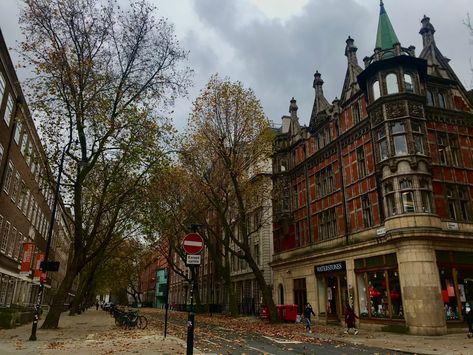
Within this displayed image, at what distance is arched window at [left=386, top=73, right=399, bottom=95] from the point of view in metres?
25.4

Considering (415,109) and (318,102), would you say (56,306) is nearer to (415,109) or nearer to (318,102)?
(415,109)

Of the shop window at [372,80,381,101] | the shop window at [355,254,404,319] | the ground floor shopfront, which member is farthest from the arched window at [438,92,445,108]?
the shop window at [355,254,404,319]

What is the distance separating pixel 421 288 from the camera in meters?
21.1

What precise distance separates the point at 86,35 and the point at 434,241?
2193cm

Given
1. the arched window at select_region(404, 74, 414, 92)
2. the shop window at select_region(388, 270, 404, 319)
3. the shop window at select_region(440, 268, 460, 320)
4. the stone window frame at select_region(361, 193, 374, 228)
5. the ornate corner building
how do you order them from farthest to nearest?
the stone window frame at select_region(361, 193, 374, 228) < the arched window at select_region(404, 74, 414, 92) < the shop window at select_region(388, 270, 404, 319) < the ornate corner building < the shop window at select_region(440, 268, 460, 320)

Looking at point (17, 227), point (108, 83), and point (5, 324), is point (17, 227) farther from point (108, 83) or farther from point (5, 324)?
point (108, 83)

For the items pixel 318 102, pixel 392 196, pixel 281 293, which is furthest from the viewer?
pixel 281 293

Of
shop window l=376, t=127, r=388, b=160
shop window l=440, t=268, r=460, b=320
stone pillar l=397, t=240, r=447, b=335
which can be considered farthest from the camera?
shop window l=376, t=127, r=388, b=160

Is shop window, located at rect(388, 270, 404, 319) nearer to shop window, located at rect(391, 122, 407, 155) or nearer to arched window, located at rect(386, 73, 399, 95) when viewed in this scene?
shop window, located at rect(391, 122, 407, 155)

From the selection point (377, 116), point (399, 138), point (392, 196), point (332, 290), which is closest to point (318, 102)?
point (377, 116)

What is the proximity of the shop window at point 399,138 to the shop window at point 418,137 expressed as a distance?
57cm

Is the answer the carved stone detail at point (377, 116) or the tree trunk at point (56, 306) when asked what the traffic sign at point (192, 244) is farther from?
the carved stone detail at point (377, 116)

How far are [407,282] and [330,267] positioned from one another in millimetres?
7805

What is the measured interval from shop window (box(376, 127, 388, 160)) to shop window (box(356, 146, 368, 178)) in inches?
78.7
